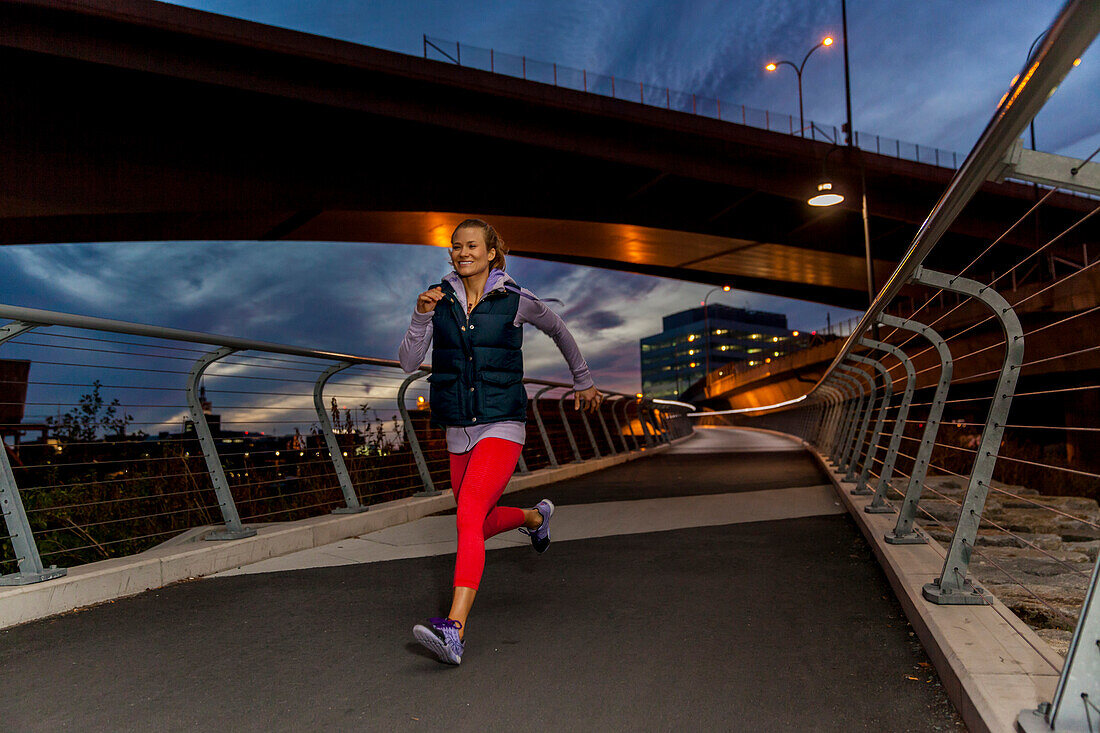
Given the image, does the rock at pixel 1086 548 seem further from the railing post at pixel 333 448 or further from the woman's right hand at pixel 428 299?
the railing post at pixel 333 448

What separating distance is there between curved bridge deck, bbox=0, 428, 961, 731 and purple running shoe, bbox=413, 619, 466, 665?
7 centimetres

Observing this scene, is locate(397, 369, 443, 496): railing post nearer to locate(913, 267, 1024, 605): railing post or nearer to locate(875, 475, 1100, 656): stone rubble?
locate(875, 475, 1100, 656): stone rubble

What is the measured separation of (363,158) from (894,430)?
2120 cm

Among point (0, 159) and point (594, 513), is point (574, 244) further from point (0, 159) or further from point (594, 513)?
point (594, 513)

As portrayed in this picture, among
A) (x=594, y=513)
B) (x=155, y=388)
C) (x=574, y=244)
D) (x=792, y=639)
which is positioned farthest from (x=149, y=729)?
(x=574, y=244)

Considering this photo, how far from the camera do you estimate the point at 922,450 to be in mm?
3871

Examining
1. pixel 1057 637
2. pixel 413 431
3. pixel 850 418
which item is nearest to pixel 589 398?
pixel 1057 637

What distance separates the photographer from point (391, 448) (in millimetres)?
8922

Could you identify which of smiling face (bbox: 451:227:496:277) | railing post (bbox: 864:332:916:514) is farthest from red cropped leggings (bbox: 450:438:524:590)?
railing post (bbox: 864:332:916:514)

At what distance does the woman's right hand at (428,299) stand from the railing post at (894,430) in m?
3.17

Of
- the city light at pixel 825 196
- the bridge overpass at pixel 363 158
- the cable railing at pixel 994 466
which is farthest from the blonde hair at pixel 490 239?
the bridge overpass at pixel 363 158

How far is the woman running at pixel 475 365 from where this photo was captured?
3172 millimetres

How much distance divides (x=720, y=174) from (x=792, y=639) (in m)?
26.5

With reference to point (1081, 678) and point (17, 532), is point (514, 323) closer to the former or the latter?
point (1081, 678)
